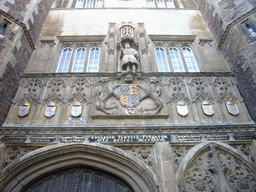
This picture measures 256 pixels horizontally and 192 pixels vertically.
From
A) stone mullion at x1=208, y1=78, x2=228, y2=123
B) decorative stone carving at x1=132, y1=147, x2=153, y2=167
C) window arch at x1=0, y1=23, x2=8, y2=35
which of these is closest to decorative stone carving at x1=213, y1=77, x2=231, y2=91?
stone mullion at x1=208, y1=78, x2=228, y2=123

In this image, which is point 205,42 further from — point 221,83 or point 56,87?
point 56,87

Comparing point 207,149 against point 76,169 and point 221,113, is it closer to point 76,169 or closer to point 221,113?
point 221,113

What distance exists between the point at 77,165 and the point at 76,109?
193 centimetres

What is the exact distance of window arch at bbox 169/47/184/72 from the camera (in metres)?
9.51

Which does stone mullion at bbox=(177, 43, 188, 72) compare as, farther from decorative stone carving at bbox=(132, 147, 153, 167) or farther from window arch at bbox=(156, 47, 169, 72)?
decorative stone carving at bbox=(132, 147, 153, 167)

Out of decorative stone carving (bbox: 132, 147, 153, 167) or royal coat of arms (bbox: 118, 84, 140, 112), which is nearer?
decorative stone carving (bbox: 132, 147, 153, 167)

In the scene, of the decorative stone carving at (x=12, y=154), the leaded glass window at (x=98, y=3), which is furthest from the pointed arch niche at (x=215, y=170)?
the leaded glass window at (x=98, y=3)

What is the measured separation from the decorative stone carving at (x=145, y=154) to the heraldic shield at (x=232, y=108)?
3282 millimetres

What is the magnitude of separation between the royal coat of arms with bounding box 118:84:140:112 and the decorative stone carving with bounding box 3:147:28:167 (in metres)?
3.50

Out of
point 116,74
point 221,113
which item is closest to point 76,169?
point 116,74

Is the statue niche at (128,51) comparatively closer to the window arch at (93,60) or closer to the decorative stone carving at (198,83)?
the window arch at (93,60)

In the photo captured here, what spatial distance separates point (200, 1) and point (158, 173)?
34.7 feet

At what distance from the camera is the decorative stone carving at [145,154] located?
6.23 meters

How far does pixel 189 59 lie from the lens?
394 inches
